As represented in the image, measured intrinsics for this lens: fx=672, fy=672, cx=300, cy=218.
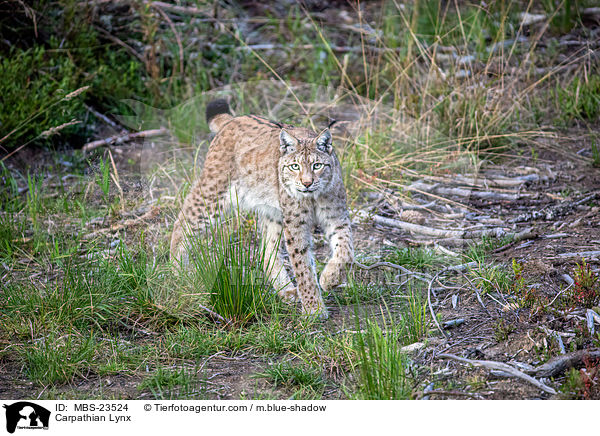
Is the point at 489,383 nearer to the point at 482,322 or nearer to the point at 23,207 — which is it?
the point at 482,322

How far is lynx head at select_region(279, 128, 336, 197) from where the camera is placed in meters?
4.78

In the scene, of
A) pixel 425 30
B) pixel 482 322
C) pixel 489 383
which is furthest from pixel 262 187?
pixel 425 30

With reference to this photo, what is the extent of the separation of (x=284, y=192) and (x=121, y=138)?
3.06 m

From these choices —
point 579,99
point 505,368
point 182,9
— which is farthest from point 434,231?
point 182,9

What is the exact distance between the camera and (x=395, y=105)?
284 inches

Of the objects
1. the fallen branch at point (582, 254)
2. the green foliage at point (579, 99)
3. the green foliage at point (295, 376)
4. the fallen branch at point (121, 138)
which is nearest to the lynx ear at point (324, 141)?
the green foliage at point (295, 376)

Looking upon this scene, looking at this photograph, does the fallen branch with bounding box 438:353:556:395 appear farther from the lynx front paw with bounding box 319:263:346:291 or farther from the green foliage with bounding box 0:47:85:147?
the green foliage with bounding box 0:47:85:147

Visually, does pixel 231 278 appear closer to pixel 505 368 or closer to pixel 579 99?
pixel 505 368

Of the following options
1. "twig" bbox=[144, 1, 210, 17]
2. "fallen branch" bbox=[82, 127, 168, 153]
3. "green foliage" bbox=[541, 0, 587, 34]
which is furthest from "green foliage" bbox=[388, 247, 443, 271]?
"green foliage" bbox=[541, 0, 587, 34]

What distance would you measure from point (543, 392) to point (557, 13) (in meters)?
6.69
